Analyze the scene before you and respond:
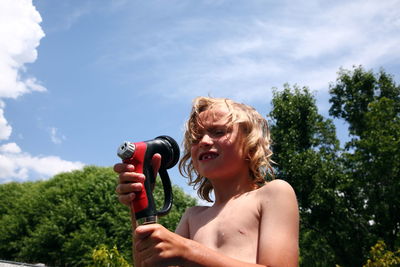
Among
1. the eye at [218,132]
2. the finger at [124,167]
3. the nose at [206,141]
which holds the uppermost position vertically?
the eye at [218,132]

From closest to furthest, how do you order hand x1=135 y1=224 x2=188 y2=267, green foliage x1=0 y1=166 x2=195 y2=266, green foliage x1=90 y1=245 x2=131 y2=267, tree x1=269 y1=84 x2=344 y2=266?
hand x1=135 y1=224 x2=188 y2=267 < green foliage x1=90 y1=245 x2=131 y2=267 < green foliage x1=0 y1=166 x2=195 y2=266 < tree x1=269 y1=84 x2=344 y2=266

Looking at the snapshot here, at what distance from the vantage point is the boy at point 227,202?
2.00 metres

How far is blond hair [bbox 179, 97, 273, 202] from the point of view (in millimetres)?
2734

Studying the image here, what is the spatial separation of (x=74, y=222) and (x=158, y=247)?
19.6 meters

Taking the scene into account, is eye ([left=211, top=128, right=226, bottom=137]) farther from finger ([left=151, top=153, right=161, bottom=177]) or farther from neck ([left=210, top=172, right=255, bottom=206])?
finger ([left=151, top=153, right=161, bottom=177])

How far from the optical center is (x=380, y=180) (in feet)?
71.6

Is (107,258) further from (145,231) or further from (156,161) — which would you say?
(145,231)

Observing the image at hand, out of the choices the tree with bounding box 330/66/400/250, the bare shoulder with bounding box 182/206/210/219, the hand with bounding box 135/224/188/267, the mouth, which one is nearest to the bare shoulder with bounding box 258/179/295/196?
the mouth

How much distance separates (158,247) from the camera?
6.36ft

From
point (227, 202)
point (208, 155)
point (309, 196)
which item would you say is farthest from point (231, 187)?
point (309, 196)

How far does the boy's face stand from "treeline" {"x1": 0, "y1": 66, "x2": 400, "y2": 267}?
1608cm

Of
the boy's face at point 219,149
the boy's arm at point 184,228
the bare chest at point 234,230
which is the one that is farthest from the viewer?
the boy's arm at point 184,228

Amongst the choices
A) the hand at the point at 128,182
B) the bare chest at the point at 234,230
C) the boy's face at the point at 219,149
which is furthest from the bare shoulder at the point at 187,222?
the hand at the point at 128,182

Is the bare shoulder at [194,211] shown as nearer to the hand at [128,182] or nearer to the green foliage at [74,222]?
the hand at [128,182]
